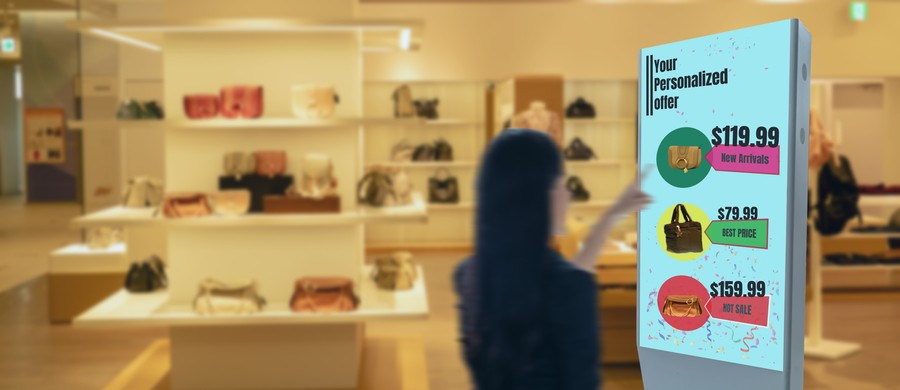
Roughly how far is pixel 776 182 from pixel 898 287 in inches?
268

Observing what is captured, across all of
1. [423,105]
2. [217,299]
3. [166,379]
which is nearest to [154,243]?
[166,379]

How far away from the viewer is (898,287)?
8359mm

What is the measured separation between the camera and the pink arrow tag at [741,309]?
2.50m

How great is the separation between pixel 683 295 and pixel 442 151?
8.77m

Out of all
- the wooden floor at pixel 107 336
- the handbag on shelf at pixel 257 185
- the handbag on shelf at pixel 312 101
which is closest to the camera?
the handbag on shelf at pixel 312 101

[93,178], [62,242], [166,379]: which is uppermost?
[93,178]

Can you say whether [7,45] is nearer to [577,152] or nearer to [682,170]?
[682,170]

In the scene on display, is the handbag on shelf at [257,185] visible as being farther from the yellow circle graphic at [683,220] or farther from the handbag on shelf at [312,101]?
the yellow circle graphic at [683,220]

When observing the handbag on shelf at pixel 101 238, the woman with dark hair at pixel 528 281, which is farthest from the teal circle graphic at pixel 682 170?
the handbag on shelf at pixel 101 238

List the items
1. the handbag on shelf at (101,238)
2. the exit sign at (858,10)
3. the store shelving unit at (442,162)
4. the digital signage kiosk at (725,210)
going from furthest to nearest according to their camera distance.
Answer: the store shelving unit at (442,162) < the exit sign at (858,10) < the handbag on shelf at (101,238) < the digital signage kiosk at (725,210)

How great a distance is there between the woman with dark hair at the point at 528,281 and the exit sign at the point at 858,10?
1034cm

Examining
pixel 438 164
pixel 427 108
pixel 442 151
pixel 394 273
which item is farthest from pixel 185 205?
pixel 438 164

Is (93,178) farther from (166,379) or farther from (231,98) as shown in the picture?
(231,98)

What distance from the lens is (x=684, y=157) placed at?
105 inches
